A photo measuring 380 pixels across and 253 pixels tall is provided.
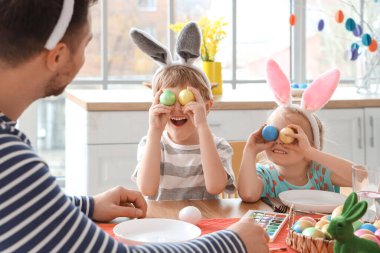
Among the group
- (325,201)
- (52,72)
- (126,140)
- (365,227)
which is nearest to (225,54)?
(126,140)

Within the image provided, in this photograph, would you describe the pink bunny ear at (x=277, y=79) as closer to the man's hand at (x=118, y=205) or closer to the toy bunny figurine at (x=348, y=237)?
the man's hand at (x=118, y=205)

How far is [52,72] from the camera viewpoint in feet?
3.05

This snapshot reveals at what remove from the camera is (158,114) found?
1780 millimetres

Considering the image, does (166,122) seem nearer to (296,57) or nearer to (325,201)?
(325,201)

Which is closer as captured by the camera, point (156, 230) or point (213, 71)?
point (156, 230)

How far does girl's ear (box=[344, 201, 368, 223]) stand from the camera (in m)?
0.99

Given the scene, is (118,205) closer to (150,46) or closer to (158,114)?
(158,114)

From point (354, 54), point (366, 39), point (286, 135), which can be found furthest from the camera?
point (354, 54)

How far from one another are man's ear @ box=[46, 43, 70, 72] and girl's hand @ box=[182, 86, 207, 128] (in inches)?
33.7

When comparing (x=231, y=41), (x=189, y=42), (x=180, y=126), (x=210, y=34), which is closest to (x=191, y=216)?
(x=180, y=126)

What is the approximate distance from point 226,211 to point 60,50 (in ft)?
2.49

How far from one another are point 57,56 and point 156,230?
1.79 ft

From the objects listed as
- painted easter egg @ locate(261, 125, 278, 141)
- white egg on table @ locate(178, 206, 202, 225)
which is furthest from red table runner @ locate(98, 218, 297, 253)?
painted easter egg @ locate(261, 125, 278, 141)

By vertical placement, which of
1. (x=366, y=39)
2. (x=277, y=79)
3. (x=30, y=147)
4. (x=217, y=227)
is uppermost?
(x=366, y=39)
